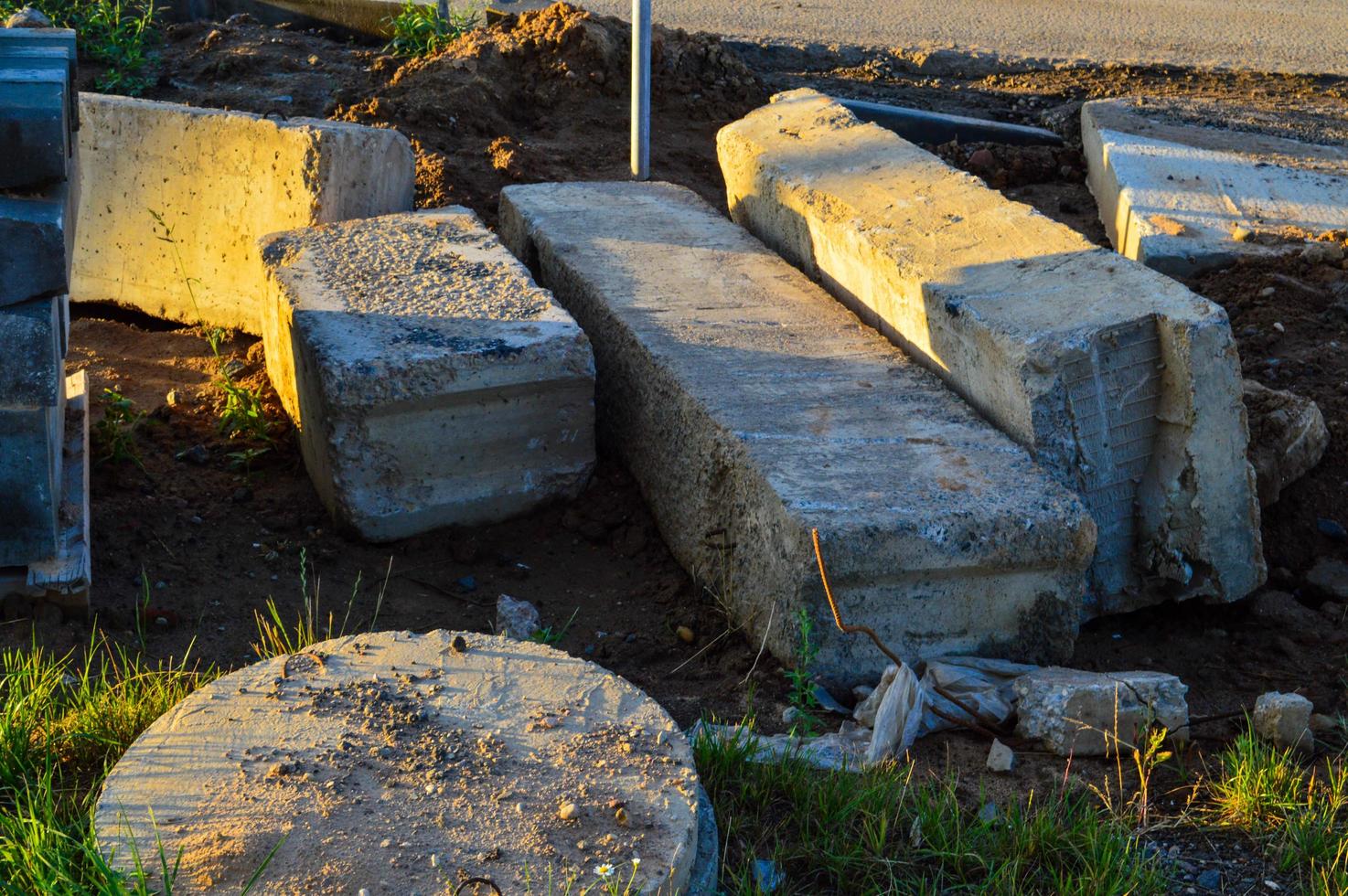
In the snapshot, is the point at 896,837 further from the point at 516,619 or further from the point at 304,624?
the point at 304,624

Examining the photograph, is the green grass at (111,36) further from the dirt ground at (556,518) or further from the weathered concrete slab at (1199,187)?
the weathered concrete slab at (1199,187)

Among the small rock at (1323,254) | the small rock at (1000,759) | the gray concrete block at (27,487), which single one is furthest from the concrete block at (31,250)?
the small rock at (1323,254)

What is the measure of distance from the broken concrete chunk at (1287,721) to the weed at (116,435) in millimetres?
2987

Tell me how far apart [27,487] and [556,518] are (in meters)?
1.38

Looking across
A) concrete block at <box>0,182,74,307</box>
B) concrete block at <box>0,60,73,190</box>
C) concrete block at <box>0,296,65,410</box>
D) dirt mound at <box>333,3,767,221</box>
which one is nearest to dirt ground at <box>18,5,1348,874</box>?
dirt mound at <box>333,3,767,221</box>

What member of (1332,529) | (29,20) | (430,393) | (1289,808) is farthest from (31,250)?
(1332,529)

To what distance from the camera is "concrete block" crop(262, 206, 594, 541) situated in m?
3.67

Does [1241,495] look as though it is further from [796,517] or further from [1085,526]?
[796,517]

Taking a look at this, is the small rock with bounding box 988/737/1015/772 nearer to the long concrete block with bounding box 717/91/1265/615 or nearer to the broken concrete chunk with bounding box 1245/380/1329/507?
the long concrete block with bounding box 717/91/1265/615

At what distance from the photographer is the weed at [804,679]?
9.80 ft

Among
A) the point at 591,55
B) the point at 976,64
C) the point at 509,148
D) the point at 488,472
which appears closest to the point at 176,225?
the point at 509,148

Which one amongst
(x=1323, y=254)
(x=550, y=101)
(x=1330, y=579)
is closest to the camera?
(x=1330, y=579)

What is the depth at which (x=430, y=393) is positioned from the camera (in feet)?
12.1

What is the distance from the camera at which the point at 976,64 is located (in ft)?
26.0
